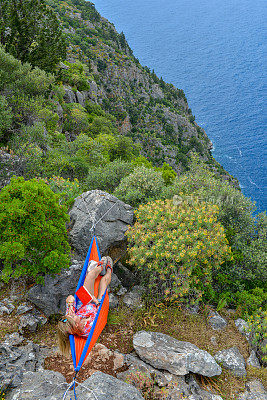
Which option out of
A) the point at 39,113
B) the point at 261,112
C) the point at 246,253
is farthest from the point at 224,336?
the point at 261,112

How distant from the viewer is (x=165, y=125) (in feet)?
313

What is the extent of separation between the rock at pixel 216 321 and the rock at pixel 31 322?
6.33m

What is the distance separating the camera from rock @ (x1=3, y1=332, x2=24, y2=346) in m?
7.56

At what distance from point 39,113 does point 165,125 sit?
263 ft

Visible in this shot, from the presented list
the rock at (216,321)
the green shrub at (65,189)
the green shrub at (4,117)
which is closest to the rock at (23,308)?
the green shrub at (65,189)

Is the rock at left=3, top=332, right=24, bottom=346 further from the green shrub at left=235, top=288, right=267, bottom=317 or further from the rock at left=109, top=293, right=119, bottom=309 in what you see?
the green shrub at left=235, top=288, right=267, bottom=317

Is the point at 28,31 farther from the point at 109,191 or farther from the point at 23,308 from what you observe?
the point at 23,308

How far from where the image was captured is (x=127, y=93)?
9006cm

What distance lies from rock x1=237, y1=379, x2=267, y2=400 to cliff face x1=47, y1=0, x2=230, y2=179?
7317cm

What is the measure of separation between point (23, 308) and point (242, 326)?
331 inches

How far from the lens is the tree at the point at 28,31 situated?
2264 cm

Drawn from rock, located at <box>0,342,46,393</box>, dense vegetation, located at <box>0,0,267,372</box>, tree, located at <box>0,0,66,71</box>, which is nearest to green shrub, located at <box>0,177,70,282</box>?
dense vegetation, located at <box>0,0,267,372</box>

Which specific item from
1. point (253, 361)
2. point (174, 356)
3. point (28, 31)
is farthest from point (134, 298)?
point (28, 31)

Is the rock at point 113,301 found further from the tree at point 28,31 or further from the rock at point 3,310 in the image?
the tree at point 28,31
